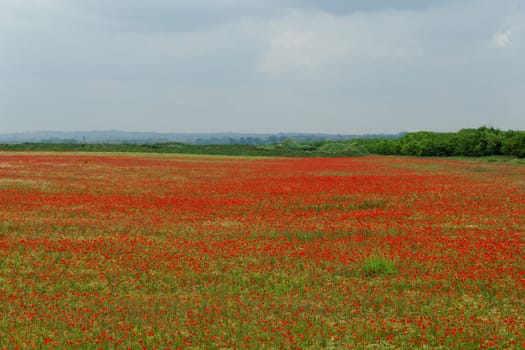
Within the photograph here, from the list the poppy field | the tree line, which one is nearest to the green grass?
the poppy field

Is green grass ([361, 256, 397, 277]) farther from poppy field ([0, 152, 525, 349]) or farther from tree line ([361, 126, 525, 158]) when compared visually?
tree line ([361, 126, 525, 158])

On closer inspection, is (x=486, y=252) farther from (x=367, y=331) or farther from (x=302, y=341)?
(x=302, y=341)

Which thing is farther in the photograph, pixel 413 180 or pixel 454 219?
pixel 413 180

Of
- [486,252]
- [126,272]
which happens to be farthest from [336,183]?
[126,272]

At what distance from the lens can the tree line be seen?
93.6m

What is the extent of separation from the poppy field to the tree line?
74995mm

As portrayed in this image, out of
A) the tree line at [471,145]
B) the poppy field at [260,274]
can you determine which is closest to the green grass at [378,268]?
the poppy field at [260,274]

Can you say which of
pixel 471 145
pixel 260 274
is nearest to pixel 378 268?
pixel 260 274

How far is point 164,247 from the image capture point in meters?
16.8

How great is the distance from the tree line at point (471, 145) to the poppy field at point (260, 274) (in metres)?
75.0

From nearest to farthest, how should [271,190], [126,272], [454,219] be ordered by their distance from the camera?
[126,272] → [454,219] → [271,190]

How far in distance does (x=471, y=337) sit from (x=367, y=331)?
6.52 ft

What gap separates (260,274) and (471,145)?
100 meters

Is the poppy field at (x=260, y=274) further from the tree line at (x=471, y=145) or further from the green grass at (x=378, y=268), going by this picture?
the tree line at (x=471, y=145)
